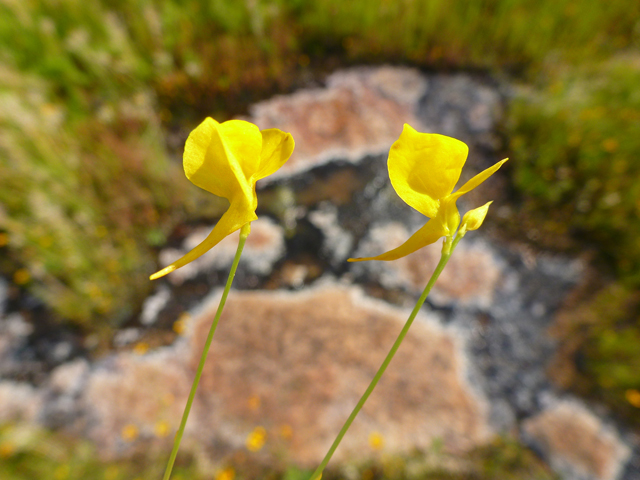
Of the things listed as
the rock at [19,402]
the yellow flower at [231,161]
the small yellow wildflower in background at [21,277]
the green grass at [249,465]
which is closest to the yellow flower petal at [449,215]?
the yellow flower at [231,161]

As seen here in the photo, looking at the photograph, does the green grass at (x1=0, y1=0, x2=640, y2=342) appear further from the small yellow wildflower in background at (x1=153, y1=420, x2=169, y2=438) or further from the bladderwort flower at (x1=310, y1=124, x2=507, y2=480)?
the bladderwort flower at (x1=310, y1=124, x2=507, y2=480)

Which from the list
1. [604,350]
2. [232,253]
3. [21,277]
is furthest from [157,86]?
[604,350]

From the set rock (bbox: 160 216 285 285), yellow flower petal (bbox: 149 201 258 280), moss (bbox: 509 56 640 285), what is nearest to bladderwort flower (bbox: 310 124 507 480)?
yellow flower petal (bbox: 149 201 258 280)

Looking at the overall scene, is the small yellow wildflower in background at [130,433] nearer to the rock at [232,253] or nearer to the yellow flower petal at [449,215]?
the rock at [232,253]

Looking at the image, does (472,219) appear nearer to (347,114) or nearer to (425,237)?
(425,237)

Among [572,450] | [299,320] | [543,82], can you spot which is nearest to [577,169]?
[543,82]

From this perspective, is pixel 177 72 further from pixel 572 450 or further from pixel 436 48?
pixel 572 450
